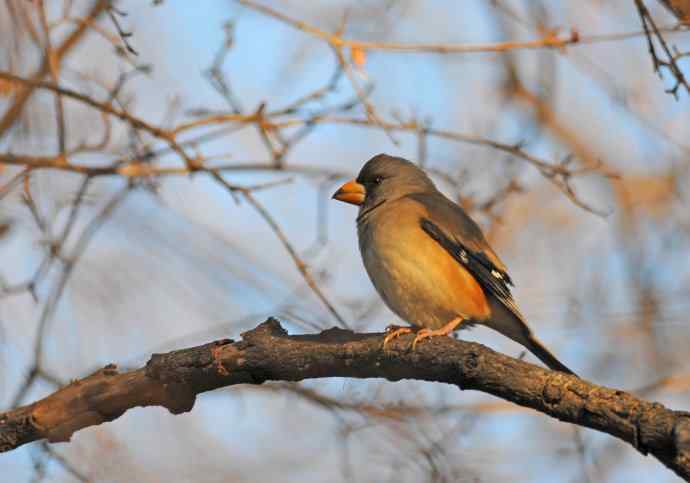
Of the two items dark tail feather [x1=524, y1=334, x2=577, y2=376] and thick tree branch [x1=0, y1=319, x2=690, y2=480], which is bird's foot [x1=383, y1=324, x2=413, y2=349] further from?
dark tail feather [x1=524, y1=334, x2=577, y2=376]

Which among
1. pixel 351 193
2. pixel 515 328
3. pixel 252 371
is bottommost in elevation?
pixel 252 371

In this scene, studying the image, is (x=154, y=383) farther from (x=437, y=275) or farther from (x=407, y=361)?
(x=437, y=275)

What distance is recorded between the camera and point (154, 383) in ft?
14.5

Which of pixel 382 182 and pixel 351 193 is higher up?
pixel 382 182

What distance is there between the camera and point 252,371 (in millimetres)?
4457

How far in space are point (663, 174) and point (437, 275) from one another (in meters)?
3.58

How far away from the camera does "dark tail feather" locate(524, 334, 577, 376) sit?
550 centimetres

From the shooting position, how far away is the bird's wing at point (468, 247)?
5.80m

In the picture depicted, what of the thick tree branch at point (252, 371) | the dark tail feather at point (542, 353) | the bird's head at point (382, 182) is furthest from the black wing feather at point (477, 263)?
the thick tree branch at point (252, 371)

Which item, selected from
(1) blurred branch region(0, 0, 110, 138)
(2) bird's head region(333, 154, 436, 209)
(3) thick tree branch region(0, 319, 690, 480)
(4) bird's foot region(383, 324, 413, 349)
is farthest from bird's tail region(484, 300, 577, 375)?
(1) blurred branch region(0, 0, 110, 138)

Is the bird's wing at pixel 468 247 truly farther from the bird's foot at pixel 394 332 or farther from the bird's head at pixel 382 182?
the bird's foot at pixel 394 332

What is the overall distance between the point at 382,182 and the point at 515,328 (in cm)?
152

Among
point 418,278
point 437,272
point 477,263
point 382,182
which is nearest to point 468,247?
point 477,263

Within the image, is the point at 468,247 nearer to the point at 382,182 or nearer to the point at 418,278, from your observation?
the point at 418,278
